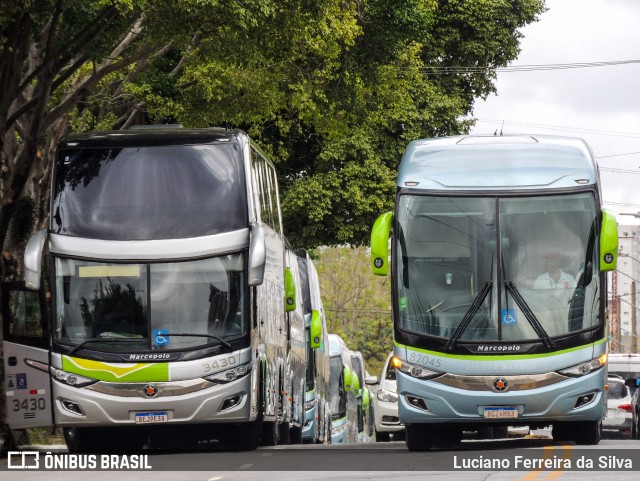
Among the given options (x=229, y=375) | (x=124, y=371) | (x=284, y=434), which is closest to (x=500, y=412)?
(x=229, y=375)

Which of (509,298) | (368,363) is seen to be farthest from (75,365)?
(368,363)

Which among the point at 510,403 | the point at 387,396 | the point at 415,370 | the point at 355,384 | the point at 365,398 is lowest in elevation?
the point at 365,398

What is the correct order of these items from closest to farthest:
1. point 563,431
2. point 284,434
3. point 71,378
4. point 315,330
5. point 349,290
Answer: point 71,378
point 563,431
point 284,434
point 315,330
point 349,290

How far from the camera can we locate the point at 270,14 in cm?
2253

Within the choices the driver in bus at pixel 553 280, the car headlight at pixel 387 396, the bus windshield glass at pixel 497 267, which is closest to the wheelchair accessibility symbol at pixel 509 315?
the bus windshield glass at pixel 497 267

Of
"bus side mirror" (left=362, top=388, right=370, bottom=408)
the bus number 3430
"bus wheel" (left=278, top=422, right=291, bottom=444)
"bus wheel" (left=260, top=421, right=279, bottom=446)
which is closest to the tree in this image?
"bus side mirror" (left=362, top=388, right=370, bottom=408)

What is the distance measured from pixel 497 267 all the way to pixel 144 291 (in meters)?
4.50

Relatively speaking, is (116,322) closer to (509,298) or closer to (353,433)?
(509,298)

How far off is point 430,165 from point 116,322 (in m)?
Result: 4.49

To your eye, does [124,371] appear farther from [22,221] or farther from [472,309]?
[22,221]

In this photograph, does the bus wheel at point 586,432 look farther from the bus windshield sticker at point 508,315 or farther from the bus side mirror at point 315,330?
the bus side mirror at point 315,330

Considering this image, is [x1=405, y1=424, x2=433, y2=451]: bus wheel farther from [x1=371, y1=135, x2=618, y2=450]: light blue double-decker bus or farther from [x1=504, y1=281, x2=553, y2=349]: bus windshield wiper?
[x1=504, y1=281, x2=553, y2=349]: bus windshield wiper

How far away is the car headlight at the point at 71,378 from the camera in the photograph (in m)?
19.1

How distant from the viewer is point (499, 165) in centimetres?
1922
